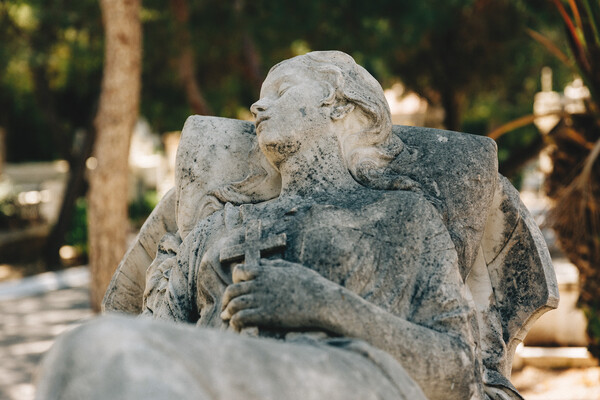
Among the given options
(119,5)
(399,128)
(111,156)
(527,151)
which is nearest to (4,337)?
(111,156)

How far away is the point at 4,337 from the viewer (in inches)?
347

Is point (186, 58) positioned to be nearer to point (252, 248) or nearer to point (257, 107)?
point (257, 107)

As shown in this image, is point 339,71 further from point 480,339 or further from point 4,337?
point 4,337

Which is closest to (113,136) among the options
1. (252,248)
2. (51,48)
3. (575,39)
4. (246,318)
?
(575,39)

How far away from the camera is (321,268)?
2605mm

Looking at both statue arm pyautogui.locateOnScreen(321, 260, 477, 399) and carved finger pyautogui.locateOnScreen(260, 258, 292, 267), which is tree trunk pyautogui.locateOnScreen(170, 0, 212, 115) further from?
statue arm pyautogui.locateOnScreen(321, 260, 477, 399)

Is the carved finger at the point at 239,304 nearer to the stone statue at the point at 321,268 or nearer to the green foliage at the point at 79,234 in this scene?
the stone statue at the point at 321,268

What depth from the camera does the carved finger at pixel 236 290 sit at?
8.04ft

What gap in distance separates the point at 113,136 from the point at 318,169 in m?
6.08

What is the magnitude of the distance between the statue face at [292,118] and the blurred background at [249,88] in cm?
346

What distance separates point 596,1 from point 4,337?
7.04 metres

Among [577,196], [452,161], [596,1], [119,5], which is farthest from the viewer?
[119,5]

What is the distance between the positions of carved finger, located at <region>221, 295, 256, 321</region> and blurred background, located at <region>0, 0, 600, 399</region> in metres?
3.98

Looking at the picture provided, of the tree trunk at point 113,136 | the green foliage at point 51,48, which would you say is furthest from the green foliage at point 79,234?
the tree trunk at point 113,136
